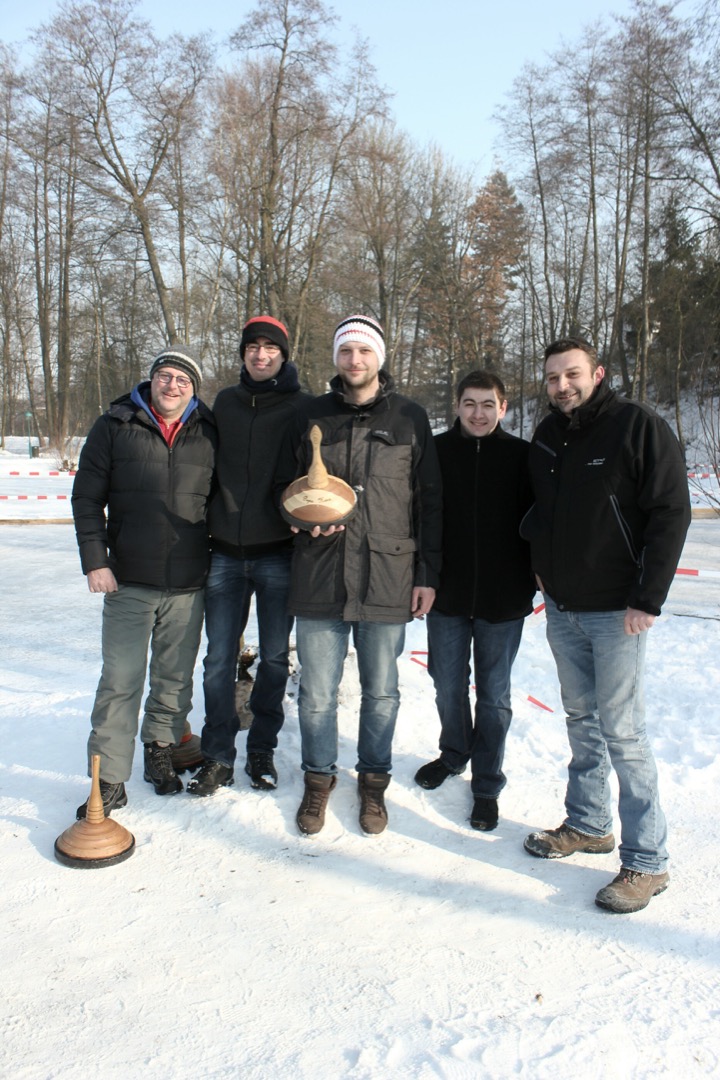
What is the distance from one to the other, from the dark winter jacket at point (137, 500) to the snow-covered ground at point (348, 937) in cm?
109

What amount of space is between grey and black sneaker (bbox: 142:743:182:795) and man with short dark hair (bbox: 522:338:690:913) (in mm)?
1865

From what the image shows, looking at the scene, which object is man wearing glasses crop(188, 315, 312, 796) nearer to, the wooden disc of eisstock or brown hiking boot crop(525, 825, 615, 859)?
the wooden disc of eisstock

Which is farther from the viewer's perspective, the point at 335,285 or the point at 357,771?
the point at 335,285

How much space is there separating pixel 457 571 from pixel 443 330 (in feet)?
87.9

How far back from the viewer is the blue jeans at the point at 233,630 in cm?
343

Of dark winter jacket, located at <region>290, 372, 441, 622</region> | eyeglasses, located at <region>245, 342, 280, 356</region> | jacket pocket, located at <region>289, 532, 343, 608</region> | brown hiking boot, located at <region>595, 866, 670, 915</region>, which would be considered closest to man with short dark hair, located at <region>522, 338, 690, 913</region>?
brown hiking boot, located at <region>595, 866, 670, 915</region>

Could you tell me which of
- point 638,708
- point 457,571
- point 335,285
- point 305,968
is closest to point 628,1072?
point 305,968

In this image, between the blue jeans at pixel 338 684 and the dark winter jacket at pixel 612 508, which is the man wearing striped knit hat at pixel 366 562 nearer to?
the blue jeans at pixel 338 684

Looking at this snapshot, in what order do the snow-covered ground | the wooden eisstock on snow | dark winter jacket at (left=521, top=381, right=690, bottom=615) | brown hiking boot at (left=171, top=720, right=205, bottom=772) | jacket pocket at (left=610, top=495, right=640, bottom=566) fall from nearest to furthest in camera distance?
1. the snow-covered ground
2. dark winter jacket at (left=521, top=381, right=690, bottom=615)
3. jacket pocket at (left=610, top=495, right=640, bottom=566)
4. the wooden eisstock on snow
5. brown hiking boot at (left=171, top=720, right=205, bottom=772)

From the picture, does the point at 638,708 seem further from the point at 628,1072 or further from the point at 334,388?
the point at 334,388

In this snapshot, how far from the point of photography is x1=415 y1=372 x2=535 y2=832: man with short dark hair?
3.30 m

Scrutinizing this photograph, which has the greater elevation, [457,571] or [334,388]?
[334,388]

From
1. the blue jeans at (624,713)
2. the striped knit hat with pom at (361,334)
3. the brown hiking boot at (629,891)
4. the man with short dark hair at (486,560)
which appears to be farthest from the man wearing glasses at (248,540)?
the brown hiking boot at (629,891)

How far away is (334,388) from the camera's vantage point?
331cm
